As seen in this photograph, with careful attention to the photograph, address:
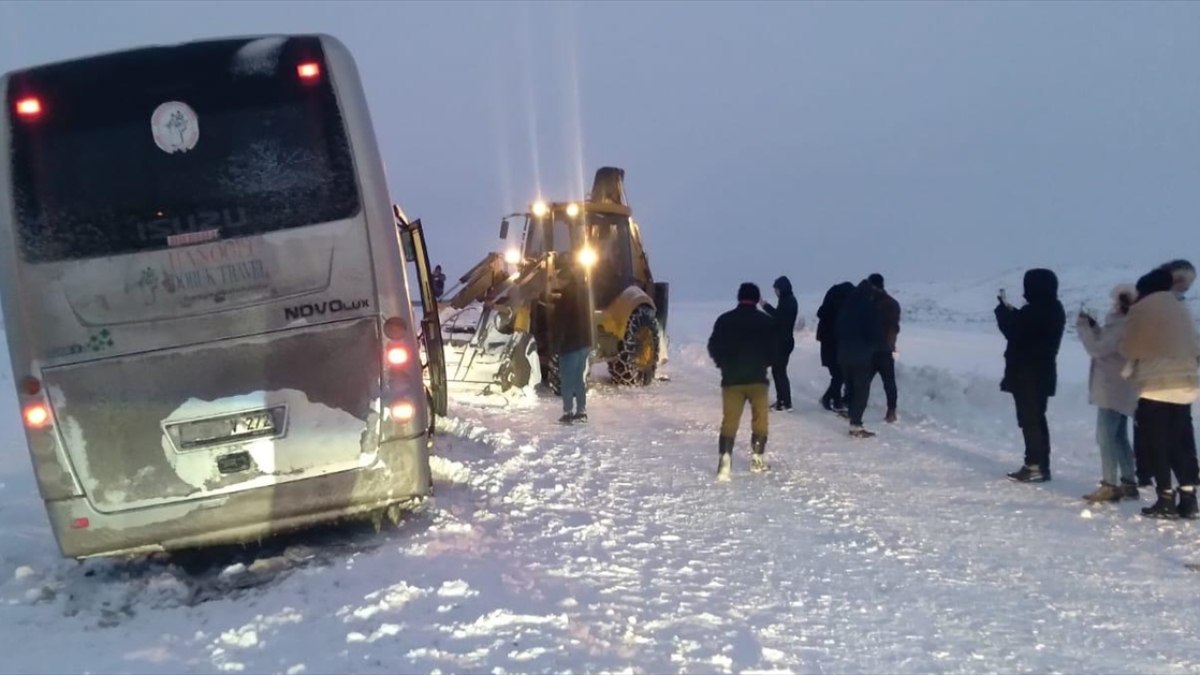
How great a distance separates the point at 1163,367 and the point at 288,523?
241 inches

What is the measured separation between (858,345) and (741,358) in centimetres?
284

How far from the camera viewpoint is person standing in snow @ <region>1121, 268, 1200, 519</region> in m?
7.00

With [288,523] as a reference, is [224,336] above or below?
above

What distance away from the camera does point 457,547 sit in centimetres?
621

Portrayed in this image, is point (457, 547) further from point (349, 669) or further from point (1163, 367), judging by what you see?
point (1163, 367)

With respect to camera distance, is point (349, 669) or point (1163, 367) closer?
point (349, 669)

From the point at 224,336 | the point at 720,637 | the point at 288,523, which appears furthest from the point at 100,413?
the point at 720,637

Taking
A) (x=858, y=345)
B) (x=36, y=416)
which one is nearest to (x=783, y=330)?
(x=858, y=345)

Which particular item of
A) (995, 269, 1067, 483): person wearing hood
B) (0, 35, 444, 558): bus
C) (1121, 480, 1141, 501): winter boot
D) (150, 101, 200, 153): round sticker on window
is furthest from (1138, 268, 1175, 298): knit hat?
(150, 101, 200, 153): round sticker on window

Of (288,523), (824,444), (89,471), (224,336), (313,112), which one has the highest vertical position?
(313,112)

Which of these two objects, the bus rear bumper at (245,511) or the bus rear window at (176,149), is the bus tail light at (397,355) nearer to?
the bus rear bumper at (245,511)

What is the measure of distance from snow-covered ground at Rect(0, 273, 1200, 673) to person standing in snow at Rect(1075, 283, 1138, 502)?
263mm

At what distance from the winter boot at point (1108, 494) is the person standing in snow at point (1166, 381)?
48 cm

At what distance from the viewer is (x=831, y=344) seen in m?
13.2
